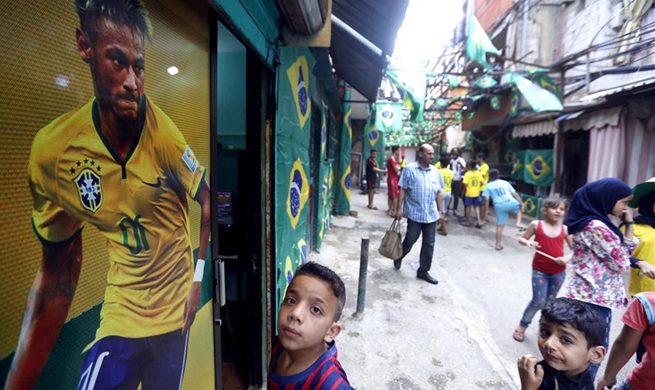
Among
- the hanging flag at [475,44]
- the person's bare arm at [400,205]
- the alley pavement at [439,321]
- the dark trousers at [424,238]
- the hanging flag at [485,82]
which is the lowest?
the alley pavement at [439,321]

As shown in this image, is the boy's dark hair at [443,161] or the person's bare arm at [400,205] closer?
the person's bare arm at [400,205]

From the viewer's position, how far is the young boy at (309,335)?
1.19 meters

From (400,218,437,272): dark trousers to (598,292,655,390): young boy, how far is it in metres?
2.93

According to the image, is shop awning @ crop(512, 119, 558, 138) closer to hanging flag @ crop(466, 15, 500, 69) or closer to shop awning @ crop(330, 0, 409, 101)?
hanging flag @ crop(466, 15, 500, 69)

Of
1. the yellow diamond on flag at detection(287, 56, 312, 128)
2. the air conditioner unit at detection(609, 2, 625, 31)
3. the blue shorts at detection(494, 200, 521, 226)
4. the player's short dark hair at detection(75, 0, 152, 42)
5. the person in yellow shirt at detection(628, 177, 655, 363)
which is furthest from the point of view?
the air conditioner unit at detection(609, 2, 625, 31)

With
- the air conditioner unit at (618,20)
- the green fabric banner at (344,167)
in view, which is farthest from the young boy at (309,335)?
the air conditioner unit at (618,20)

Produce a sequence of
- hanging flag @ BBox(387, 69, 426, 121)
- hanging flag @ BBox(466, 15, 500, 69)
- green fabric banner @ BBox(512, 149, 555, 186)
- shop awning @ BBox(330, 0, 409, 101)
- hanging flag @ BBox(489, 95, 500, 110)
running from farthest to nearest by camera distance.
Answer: hanging flag @ BBox(489, 95, 500, 110)
green fabric banner @ BBox(512, 149, 555, 186)
hanging flag @ BBox(466, 15, 500, 69)
hanging flag @ BBox(387, 69, 426, 121)
shop awning @ BBox(330, 0, 409, 101)

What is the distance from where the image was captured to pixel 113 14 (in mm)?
917

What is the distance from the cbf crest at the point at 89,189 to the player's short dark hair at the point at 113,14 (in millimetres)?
344

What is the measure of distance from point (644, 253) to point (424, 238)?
2.55 m

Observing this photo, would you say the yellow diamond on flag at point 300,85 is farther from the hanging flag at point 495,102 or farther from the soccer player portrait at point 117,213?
the hanging flag at point 495,102

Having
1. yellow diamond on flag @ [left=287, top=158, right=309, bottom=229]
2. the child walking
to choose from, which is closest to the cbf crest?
yellow diamond on flag @ [left=287, top=158, right=309, bottom=229]

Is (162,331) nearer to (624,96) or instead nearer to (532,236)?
(532,236)

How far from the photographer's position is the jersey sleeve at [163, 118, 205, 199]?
125 centimetres
